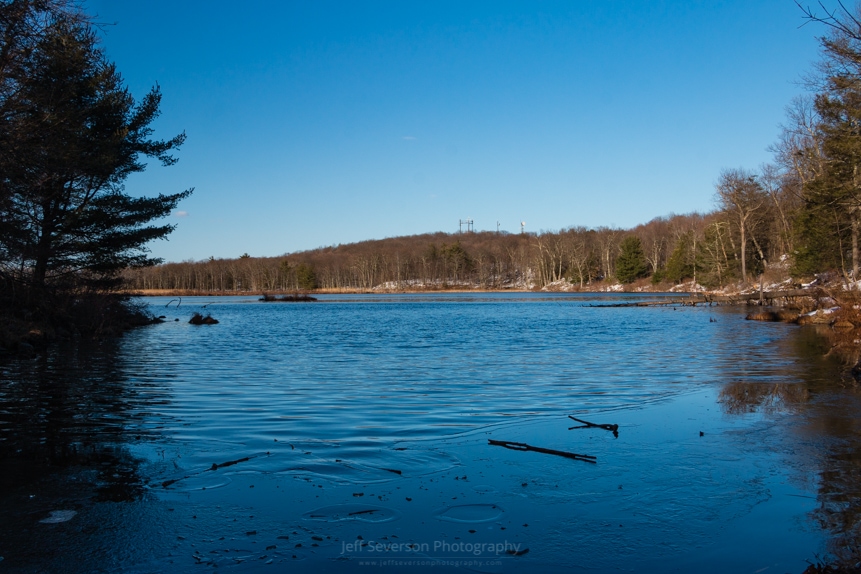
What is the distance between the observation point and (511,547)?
5.20 metres

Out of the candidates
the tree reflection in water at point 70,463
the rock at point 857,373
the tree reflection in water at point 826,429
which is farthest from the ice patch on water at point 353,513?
the rock at point 857,373

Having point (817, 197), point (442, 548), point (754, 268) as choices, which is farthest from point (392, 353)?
point (754, 268)

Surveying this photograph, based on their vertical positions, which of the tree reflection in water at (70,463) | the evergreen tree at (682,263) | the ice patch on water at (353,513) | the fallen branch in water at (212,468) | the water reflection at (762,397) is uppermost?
the evergreen tree at (682,263)

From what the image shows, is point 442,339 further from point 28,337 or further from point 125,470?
point 125,470

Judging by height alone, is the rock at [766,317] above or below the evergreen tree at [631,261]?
below

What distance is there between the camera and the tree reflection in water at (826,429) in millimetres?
5523

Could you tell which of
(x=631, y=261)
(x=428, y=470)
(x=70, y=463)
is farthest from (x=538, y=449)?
(x=631, y=261)

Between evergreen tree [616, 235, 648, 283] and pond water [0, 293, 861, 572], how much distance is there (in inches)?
3164

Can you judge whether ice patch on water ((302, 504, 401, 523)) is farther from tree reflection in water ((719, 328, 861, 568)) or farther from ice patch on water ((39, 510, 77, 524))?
tree reflection in water ((719, 328, 861, 568))

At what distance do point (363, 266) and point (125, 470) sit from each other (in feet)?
474

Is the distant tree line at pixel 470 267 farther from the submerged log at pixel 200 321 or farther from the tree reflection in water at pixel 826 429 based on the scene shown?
the tree reflection in water at pixel 826 429

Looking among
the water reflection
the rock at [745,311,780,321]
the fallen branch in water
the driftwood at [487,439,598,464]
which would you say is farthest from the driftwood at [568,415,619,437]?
the rock at [745,311,780,321]

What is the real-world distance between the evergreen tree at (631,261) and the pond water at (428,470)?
80.4m

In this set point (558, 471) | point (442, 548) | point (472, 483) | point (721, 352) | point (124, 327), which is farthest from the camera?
point (124, 327)
